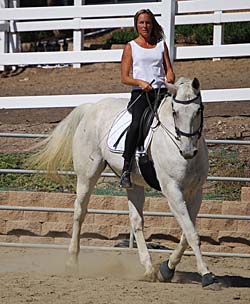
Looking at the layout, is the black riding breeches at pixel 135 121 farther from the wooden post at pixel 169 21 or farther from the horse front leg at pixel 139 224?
the wooden post at pixel 169 21

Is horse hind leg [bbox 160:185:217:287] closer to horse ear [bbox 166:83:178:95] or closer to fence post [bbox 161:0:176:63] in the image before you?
horse ear [bbox 166:83:178:95]

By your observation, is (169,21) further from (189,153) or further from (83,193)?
(189,153)

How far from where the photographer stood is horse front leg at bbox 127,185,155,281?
944 centimetres

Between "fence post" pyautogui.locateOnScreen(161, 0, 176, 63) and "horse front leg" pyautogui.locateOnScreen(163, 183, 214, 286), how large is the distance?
17.0 feet

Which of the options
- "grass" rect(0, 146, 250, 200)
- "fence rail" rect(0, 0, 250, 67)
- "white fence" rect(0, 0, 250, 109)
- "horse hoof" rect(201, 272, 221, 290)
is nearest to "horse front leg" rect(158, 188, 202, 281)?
"horse hoof" rect(201, 272, 221, 290)

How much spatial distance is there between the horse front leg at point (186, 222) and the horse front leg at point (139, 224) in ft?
2.45

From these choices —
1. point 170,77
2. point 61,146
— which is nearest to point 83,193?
point 61,146

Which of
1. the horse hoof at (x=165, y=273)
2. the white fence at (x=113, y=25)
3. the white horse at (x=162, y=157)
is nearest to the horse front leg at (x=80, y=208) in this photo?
the white horse at (x=162, y=157)

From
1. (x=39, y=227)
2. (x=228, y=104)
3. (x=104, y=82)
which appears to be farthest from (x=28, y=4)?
(x=39, y=227)

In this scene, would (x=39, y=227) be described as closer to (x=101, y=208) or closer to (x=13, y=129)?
(x=101, y=208)

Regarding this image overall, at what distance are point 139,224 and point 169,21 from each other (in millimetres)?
4834

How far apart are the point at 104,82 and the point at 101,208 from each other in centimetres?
578

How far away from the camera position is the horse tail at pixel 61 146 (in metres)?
10.8

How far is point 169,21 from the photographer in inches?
551
